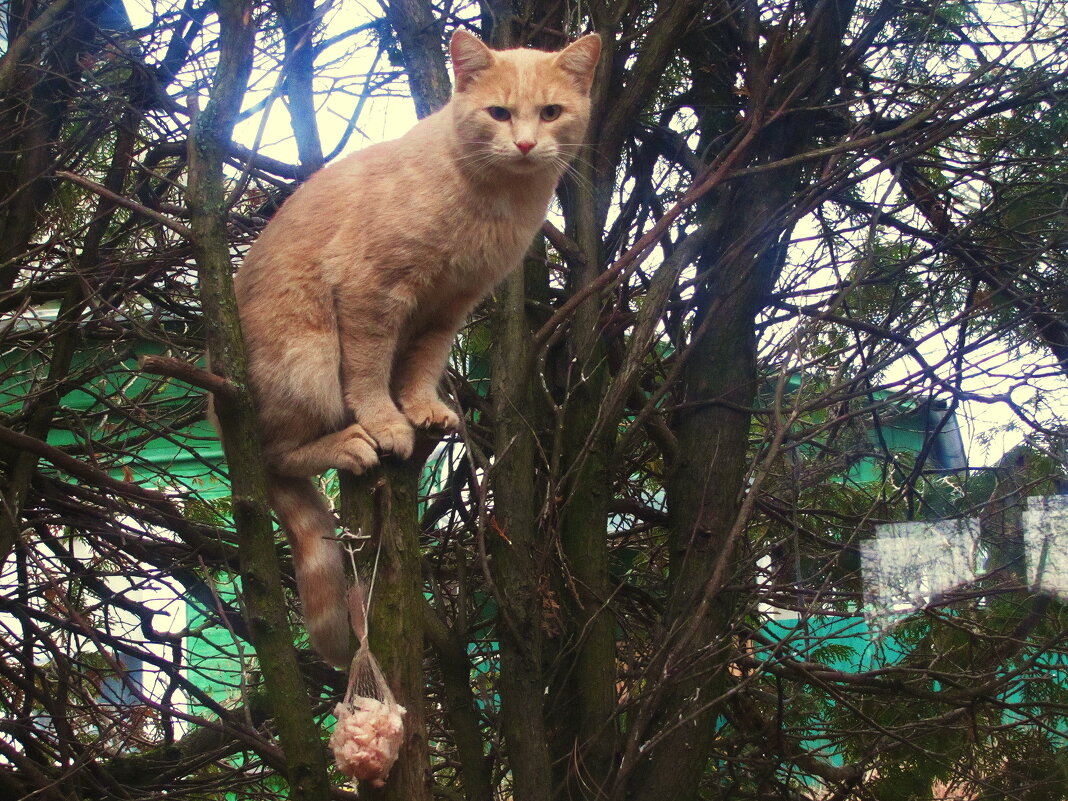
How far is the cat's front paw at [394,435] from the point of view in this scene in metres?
2.60

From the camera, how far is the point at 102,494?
3576mm

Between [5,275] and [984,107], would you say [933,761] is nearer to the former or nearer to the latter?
[984,107]

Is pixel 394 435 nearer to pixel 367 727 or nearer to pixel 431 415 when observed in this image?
pixel 431 415

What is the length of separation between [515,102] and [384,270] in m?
0.68

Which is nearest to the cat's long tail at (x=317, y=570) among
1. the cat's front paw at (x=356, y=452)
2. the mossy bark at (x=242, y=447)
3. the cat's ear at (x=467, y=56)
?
the cat's front paw at (x=356, y=452)

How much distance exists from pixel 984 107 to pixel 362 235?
85.5 inches

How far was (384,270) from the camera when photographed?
2754mm

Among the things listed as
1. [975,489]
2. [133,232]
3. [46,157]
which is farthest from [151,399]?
[975,489]

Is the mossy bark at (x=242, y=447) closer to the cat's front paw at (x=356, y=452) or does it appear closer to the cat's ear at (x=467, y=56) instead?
the cat's front paw at (x=356, y=452)

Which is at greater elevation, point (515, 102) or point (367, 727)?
point (515, 102)

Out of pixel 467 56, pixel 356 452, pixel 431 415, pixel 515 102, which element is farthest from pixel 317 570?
pixel 467 56

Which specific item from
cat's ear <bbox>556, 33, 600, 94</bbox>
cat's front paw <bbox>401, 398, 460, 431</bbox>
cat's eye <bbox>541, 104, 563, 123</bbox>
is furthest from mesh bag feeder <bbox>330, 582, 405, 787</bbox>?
cat's ear <bbox>556, 33, 600, 94</bbox>

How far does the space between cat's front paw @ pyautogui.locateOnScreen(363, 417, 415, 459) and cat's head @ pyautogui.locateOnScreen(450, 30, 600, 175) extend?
2.73 ft

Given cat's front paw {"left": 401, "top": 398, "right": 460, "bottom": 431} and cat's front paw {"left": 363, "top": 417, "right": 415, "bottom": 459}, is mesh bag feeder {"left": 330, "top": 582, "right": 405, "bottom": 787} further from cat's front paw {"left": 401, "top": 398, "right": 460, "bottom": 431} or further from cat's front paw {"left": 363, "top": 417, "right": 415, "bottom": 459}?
cat's front paw {"left": 401, "top": 398, "right": 460, "bottom": 431}
